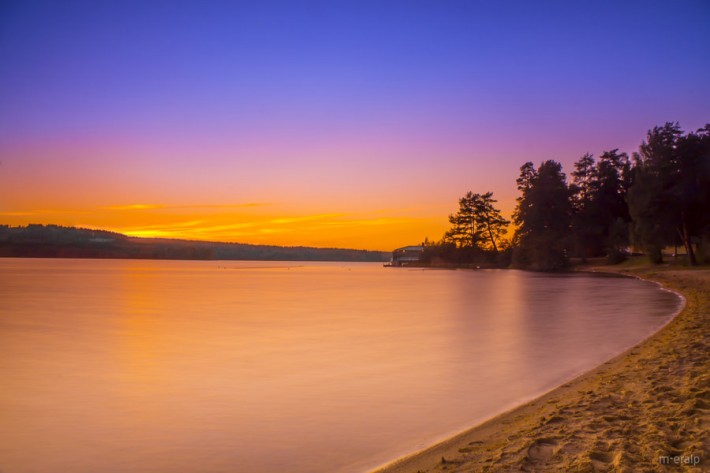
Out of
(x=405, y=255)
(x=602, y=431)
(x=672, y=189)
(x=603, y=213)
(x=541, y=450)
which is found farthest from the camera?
(x=405, y=255)

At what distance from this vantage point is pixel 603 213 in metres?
60.9

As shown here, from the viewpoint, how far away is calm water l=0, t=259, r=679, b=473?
5.63m

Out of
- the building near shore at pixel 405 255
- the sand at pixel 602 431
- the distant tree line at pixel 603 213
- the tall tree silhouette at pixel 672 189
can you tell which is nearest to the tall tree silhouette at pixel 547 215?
the distant tree line at pixel 603 213

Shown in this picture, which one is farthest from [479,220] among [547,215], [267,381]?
[267,381]

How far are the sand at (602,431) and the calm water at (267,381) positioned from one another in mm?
640

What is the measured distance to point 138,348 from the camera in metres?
12.6

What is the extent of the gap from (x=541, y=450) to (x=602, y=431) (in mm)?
722

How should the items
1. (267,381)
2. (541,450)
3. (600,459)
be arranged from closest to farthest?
1. (600,459)
2. (541,450)
3. (267,381)

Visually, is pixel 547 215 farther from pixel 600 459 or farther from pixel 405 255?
pixel 600 459

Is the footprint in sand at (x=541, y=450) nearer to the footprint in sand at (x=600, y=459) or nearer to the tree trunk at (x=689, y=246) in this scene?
the footprint in sand at (x=600, y=459)

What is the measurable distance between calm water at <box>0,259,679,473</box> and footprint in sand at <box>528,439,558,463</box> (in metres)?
1.27

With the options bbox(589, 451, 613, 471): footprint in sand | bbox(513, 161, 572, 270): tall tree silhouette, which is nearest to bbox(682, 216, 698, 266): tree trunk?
bbox(513, 161, 572, 270): tall tree silhouette

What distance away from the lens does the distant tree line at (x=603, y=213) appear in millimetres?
41625

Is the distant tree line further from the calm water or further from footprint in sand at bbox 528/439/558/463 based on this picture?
footprint in sand at bbox 528/439/558/463
